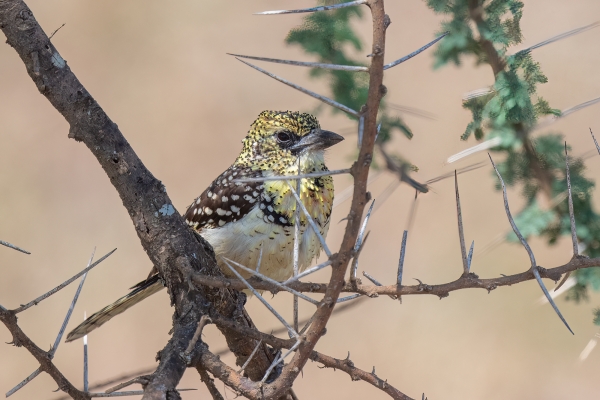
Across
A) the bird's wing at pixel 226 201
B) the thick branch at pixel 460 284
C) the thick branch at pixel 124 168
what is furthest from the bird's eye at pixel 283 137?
the thick branch at pixel 460 284

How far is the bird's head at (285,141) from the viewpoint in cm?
336

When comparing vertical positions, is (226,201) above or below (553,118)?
below

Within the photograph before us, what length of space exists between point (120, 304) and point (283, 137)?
1218 millimetres

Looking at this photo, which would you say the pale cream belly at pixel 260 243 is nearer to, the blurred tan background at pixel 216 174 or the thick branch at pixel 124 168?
the thick branch at pixel 124 168

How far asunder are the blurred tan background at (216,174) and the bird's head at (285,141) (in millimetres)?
1076

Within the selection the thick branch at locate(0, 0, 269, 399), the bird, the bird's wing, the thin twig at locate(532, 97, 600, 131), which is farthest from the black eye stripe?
the thick branch at locate(0, 0, 269, 399)

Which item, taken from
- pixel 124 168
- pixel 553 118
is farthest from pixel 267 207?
pixel 553 118

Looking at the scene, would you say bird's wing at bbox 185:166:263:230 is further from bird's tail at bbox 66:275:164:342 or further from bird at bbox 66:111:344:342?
bird's tail at bbox 66:275:164:342

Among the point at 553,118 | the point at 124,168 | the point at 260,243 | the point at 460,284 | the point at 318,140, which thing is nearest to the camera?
the point at 460,284

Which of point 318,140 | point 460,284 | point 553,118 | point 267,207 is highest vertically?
point 318,140

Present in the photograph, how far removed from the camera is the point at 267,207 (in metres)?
3.16

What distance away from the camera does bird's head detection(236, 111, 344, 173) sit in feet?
11.0

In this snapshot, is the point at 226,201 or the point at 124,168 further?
the point at 226,201

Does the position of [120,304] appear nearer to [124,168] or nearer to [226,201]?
[226,201]
